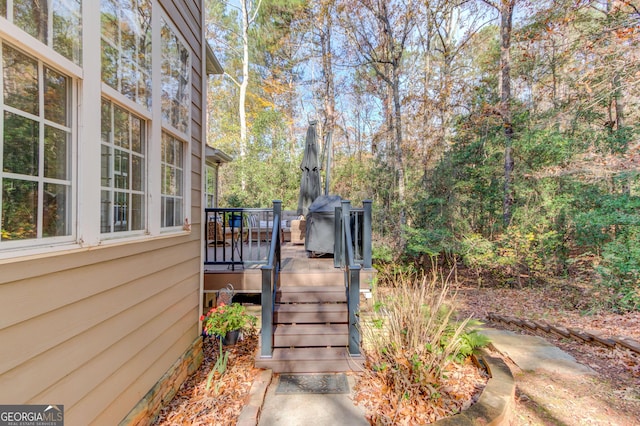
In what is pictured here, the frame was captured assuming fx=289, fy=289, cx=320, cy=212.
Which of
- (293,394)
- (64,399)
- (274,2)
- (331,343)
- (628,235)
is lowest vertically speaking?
(293,394)

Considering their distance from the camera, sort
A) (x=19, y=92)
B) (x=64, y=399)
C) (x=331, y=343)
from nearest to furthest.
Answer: (x=19, y=92) → (x=64, y=399) → (x=331, y=343)

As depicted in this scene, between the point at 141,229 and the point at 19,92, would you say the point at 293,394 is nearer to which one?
the point at 141,229

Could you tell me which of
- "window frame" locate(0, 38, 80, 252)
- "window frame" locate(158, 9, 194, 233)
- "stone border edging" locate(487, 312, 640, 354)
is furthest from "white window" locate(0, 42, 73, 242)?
"stone border edging" locate(487, 312, 640, 354)

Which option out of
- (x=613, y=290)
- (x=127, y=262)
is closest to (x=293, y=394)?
(x=127, y=262)

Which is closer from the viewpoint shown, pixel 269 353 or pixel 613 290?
pixel 269 353

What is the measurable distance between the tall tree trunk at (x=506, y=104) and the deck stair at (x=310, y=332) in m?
6.11

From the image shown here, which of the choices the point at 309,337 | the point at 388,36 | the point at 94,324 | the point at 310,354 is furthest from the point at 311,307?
the point at 388,36

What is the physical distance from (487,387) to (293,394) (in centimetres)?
171

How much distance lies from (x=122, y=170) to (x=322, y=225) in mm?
2978

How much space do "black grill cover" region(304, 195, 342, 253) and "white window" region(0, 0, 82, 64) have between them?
3.32 meters

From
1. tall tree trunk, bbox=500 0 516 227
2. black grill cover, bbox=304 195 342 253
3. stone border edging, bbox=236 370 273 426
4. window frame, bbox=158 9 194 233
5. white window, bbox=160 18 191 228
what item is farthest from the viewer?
tall tree trunk, bbox=500 0 516 227

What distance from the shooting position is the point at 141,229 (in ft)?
8.09

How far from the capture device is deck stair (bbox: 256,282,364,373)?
317cm

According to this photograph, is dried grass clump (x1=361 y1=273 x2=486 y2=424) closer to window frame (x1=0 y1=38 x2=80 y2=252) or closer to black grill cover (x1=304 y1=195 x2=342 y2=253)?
black grill cover (x1=304 y1=195 x2=342 y2=253)
